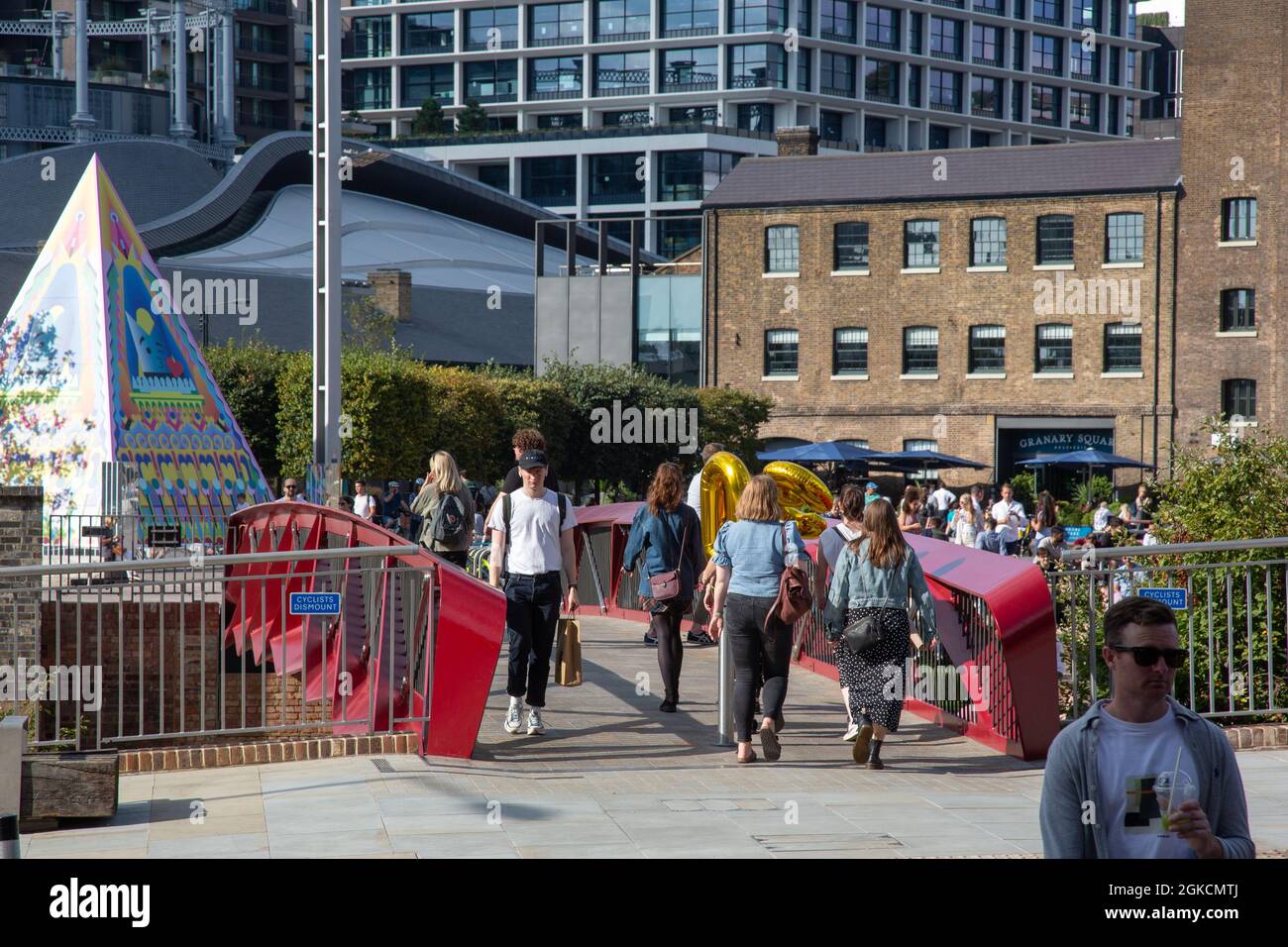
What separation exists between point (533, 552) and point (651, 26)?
303ft

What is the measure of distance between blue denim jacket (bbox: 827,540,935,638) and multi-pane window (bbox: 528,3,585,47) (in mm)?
95133

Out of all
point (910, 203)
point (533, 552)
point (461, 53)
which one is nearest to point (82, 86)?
point (461, 53)

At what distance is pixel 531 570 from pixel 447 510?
3.79 m

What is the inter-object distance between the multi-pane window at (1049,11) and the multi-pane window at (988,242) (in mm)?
58896

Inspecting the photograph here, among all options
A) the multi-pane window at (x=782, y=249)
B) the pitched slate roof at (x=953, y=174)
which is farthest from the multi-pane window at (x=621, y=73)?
the multi-pane window at (x=782, y=249)

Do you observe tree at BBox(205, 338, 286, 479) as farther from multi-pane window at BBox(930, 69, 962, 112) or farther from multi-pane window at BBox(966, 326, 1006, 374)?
multi-pane window at BBox(930, 69, 962, 112)

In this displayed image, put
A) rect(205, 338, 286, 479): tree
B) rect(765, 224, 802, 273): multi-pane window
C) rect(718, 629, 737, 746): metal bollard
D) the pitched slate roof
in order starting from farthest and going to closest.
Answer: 1. rect(765, 224, 802, 273): multi-pane window
2. the pitched slate roof
3. rect(205, 338, 286, 479): tree
4. rect(718, 629, 737, 746): metal bollard

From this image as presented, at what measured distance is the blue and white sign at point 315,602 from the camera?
8609mm

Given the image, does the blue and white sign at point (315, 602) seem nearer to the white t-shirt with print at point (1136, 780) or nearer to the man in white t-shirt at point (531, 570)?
the man in white t-shirt at point (531, 570)

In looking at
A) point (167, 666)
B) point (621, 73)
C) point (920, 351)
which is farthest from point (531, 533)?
point (621, 73)

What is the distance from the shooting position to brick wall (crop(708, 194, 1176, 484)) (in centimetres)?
4803

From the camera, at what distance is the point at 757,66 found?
96.1 m

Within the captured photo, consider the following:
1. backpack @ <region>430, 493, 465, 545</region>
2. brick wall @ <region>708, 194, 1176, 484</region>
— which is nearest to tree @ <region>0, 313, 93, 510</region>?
backpack @ <region>430, 493, 465, 545</region>

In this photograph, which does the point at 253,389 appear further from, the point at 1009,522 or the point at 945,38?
the point at 945,38
